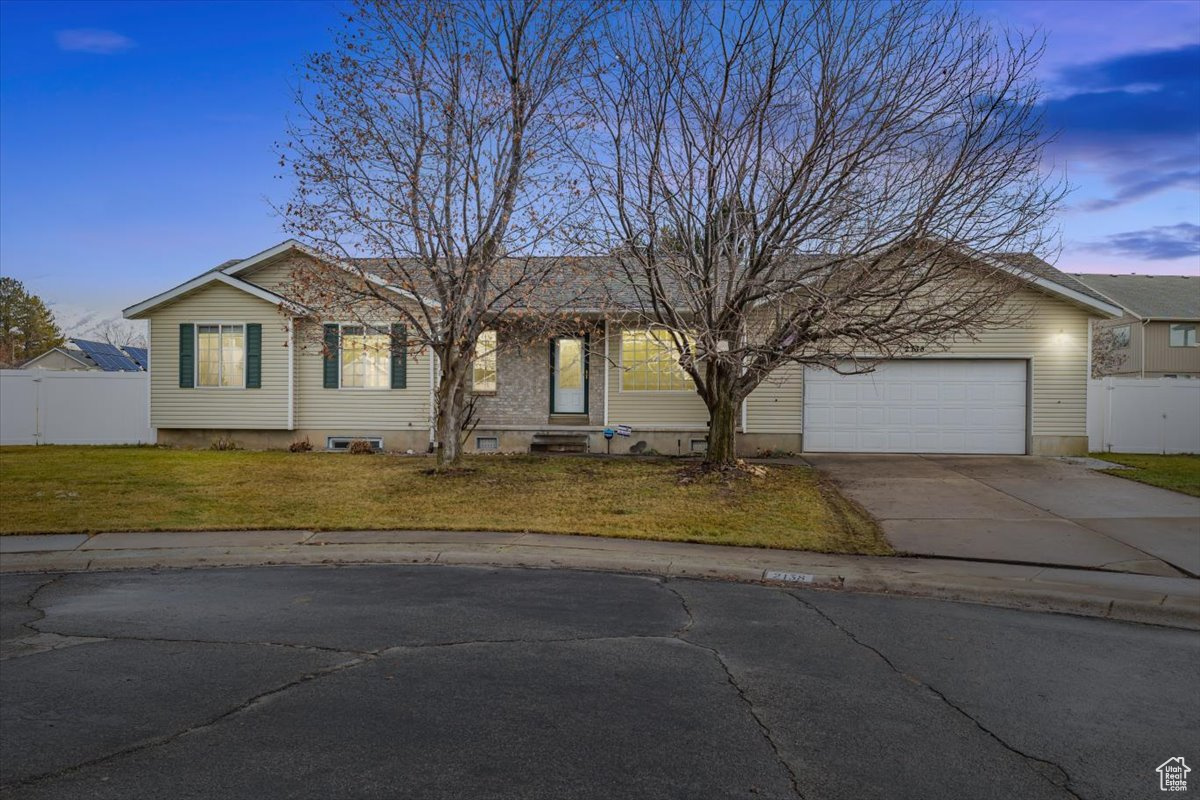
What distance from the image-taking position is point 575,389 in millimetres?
20547

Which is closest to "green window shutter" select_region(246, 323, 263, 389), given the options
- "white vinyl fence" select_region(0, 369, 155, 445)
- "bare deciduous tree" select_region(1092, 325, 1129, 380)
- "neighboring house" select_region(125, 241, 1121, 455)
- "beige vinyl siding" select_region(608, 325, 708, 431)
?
"neighboring house" select_region(125, 241, 1121, 455)

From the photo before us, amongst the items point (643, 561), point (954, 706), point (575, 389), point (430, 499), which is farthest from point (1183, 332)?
point (954, 706)

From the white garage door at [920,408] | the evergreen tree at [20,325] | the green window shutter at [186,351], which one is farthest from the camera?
the evergreen tree at [20,325]

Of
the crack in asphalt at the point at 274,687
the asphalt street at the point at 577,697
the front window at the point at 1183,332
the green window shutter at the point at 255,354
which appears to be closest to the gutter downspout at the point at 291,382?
the green window shutter at the point at 255,354

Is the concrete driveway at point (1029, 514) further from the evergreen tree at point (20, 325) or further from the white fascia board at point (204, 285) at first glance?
the evergreen tree at point (20, 325)

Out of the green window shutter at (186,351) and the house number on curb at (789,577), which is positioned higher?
the green window shutter at (186,351)

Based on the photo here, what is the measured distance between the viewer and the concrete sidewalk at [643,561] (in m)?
7.55

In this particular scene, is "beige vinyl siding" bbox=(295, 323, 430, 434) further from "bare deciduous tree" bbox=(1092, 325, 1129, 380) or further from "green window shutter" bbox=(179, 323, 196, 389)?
"bare deciduous tree" bbox=(1092, 325, 1129, 380)

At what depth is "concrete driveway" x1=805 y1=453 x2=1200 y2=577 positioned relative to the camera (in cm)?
906

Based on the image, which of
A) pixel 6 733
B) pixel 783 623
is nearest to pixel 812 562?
pixel 783 623

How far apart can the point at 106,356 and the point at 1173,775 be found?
154 feet

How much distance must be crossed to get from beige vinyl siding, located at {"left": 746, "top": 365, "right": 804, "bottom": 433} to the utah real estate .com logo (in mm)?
15116

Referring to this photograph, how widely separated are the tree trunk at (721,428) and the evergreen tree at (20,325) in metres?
58.9

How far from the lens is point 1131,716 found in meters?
4.74
